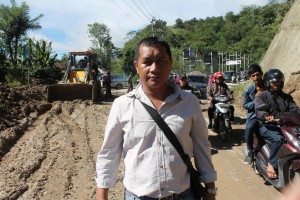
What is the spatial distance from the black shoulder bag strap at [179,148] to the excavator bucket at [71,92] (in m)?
16.0

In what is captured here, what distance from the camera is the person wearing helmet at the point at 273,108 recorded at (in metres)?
5.16

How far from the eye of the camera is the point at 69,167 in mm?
7145

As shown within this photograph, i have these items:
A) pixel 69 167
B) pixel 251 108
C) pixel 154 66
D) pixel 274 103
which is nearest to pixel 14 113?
pixel 69 167

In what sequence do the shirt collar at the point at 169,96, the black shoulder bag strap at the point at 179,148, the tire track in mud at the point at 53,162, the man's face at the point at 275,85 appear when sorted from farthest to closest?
the tire track in mud at the point at 53,162, the man's face at the point at 275,85, the shirt collar at the point at 169,96, the black shoulder bag strap at the point at 179,148

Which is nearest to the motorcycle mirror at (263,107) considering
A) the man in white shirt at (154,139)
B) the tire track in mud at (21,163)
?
the man in white shirt at (154,139)

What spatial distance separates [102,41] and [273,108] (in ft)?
239

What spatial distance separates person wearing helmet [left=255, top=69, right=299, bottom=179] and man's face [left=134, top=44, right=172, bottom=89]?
309 cm

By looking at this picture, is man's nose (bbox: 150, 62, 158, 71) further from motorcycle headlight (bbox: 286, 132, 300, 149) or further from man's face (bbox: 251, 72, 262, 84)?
man's face (bbox: 251, 72, 262, 84)

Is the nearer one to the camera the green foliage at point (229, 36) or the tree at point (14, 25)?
the tree at point (14, 25)

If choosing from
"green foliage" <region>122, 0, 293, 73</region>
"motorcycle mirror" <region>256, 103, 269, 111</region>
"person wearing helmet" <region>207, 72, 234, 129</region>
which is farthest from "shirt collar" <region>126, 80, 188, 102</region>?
"green foliage" <region>122, 0, 293, 73</region>

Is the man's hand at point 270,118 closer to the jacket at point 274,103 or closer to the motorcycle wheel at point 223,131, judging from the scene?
the jacket at point 274,103

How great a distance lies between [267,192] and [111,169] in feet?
12.1

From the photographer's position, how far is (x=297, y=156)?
4520 millimetres

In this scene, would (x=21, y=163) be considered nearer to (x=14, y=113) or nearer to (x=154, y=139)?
(x=154, y=139)
